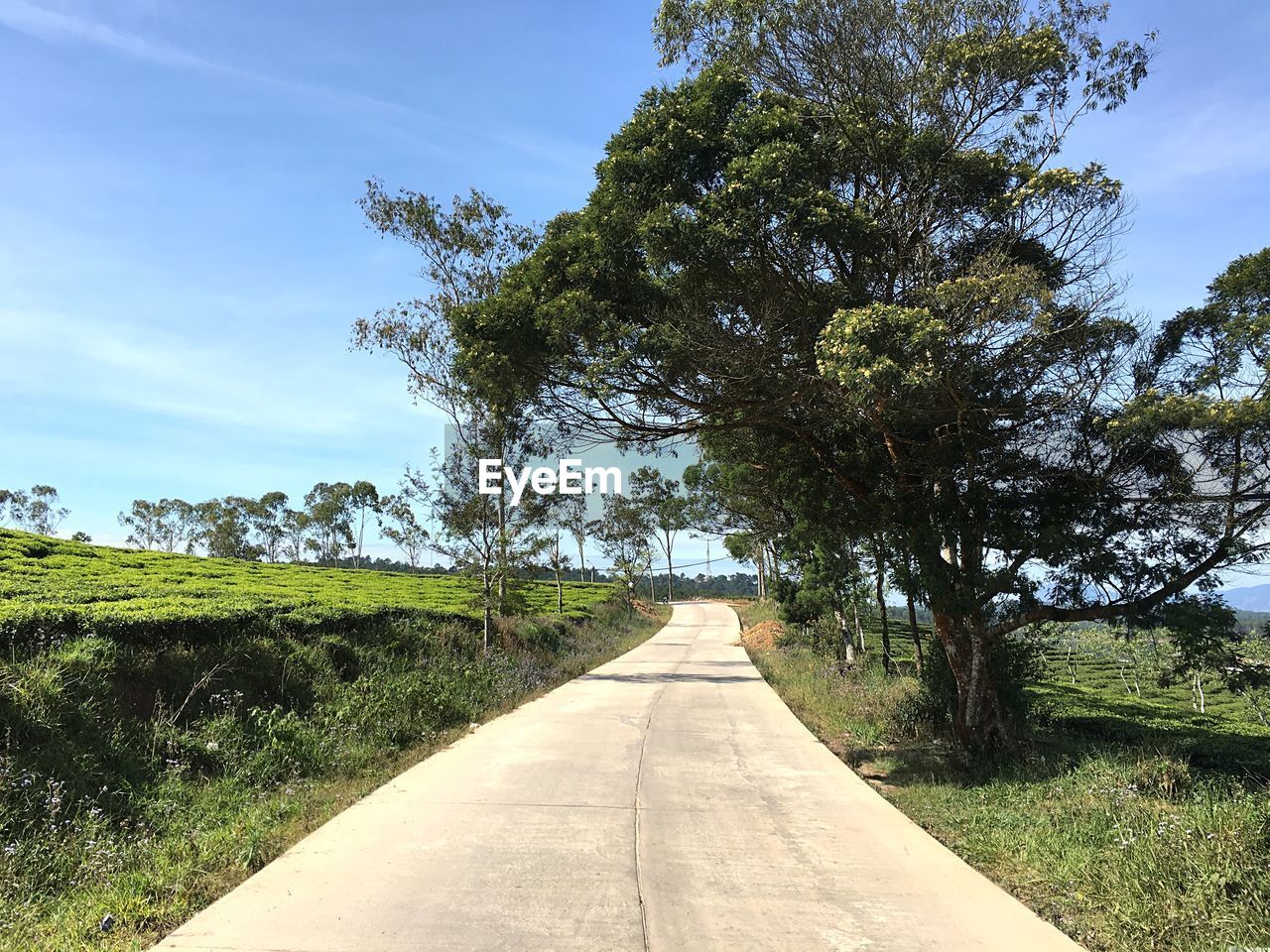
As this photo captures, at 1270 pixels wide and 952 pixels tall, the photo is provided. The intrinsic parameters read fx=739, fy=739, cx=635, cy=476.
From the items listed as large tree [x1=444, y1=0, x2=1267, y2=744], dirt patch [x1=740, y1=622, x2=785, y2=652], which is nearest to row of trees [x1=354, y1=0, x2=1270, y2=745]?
large tree [x1=444, y1=0, x2=1267, y2=744]

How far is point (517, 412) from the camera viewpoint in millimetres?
10625

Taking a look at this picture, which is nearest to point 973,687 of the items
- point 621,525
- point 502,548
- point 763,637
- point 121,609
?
point 121,609

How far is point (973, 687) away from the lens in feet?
29.1

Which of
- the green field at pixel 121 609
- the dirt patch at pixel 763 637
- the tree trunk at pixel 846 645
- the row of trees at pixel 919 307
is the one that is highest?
the row of trees at pixel 919 307

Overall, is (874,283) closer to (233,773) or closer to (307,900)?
(307,900)

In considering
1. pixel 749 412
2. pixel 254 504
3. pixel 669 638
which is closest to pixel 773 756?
pixel 749 412

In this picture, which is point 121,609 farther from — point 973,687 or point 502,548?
point 973,687

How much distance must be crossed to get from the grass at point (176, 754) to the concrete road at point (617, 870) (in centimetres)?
45

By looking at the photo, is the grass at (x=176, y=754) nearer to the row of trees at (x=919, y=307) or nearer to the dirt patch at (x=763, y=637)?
the row of trees at (x=919, y=307)

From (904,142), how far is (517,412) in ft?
19.6

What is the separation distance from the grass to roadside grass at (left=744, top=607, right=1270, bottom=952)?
5.16 meters

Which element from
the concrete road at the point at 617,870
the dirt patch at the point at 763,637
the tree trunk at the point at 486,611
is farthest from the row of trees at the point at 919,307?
the dirt patch at the point at 763,637

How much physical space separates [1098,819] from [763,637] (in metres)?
25.3

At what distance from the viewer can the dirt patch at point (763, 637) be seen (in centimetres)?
2811
